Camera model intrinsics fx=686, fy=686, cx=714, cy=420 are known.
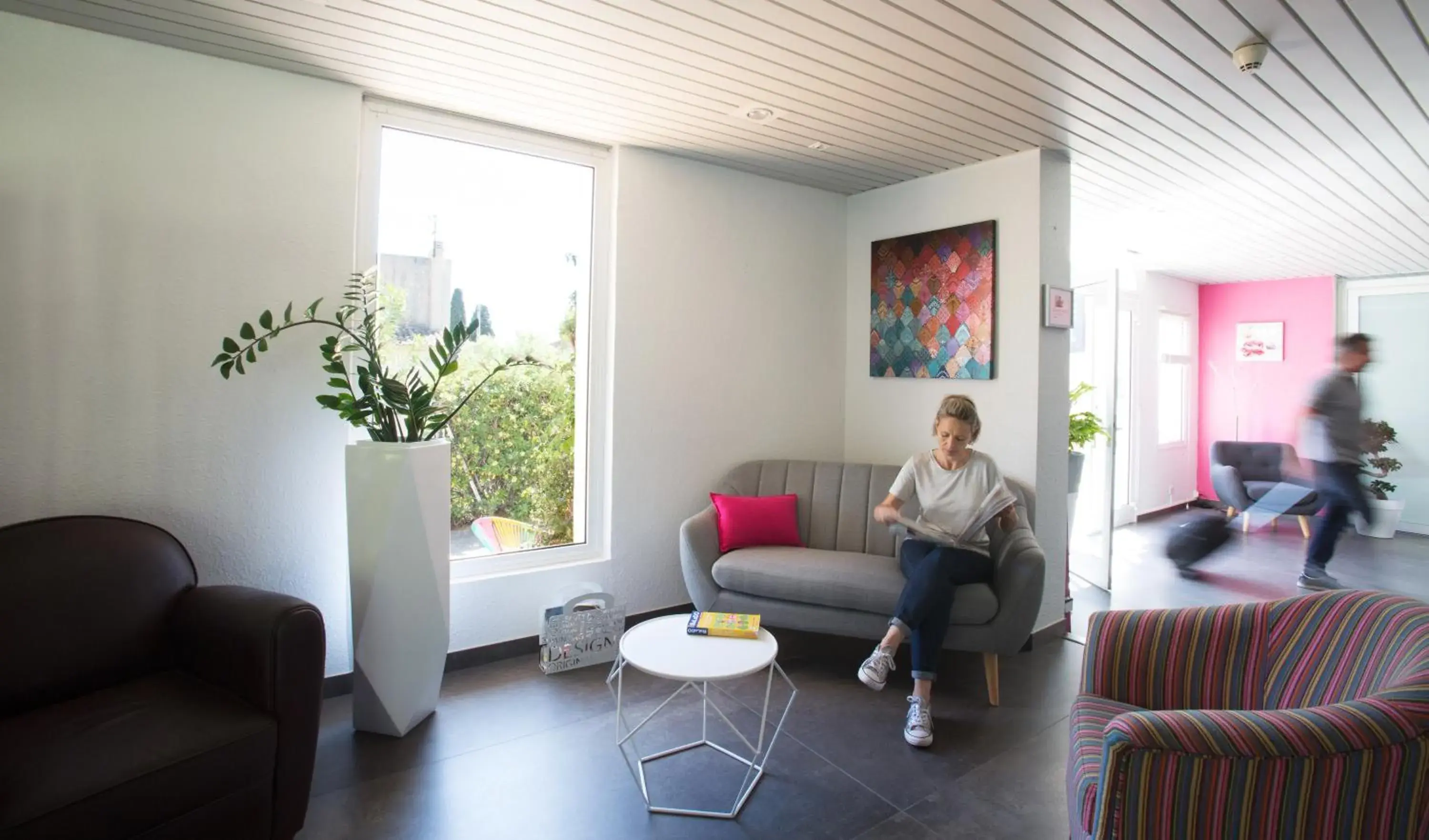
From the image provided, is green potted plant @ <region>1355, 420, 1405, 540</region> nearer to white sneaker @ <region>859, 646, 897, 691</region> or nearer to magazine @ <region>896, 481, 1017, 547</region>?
magazine @ <region>896, 481, 1017, 547</region>

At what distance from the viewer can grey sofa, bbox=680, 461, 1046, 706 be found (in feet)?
9.22

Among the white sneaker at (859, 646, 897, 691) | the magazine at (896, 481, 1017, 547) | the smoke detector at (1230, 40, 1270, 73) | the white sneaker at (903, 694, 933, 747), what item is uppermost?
the smoke detector at (1230, 40, 1270, 73)

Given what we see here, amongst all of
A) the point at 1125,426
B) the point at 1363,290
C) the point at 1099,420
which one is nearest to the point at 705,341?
the point at 1099,420

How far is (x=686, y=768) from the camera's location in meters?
2.32

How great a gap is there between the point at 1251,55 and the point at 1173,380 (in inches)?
240

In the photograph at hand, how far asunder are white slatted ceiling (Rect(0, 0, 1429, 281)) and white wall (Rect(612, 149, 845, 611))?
0.25 metres

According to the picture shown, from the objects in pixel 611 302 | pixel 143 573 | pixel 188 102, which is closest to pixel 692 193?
pixel 611 302

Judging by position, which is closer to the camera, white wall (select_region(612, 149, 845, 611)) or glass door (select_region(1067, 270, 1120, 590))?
white wall (select_region(612, 149, 845, 611))

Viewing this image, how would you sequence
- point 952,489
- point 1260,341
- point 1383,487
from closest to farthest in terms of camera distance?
1. point 952,489
2. point 1383,487
3. point 1260,341

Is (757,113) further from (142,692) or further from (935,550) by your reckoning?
(142,692)

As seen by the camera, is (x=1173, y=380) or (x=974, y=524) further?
(x=1173, y=380)

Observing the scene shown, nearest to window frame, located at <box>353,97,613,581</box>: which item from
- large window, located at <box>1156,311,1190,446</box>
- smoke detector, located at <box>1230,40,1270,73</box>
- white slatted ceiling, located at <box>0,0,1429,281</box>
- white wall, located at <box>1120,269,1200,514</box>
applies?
white slatted ceiling, located at <box>0,0,1429,281</box>

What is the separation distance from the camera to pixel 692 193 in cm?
380

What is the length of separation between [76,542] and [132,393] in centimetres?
64
